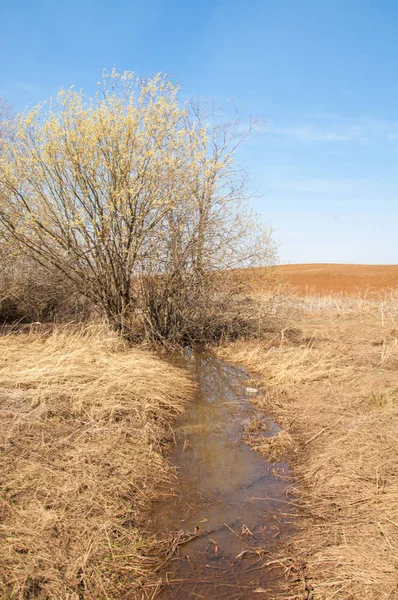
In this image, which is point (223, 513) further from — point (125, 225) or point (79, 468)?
point (125, 225)

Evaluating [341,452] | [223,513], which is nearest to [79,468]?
[223,513]

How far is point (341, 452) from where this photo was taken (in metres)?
4.52

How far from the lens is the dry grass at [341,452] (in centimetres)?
287

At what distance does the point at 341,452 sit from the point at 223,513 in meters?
1.55

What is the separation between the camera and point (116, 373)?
260 inches

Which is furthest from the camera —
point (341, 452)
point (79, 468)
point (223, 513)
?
point (341, 452)

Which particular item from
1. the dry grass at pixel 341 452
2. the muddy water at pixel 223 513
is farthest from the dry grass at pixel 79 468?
the dry grass at pixel 341 452

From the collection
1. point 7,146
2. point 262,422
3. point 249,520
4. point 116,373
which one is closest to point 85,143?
point 7,146

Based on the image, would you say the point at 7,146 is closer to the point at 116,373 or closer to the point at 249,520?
the point at 116,373

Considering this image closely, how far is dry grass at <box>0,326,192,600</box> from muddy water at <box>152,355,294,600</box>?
25cm

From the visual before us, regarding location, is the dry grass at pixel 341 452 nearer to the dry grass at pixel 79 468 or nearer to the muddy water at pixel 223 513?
the muddy water at pixel 223 513

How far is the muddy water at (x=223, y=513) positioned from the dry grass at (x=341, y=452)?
0.24 meters

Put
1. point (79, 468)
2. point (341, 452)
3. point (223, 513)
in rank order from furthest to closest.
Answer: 1. point (341, 452)
2. point (79, 468)
3. point (223, 513)

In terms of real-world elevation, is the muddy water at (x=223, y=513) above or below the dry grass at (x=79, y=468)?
below
